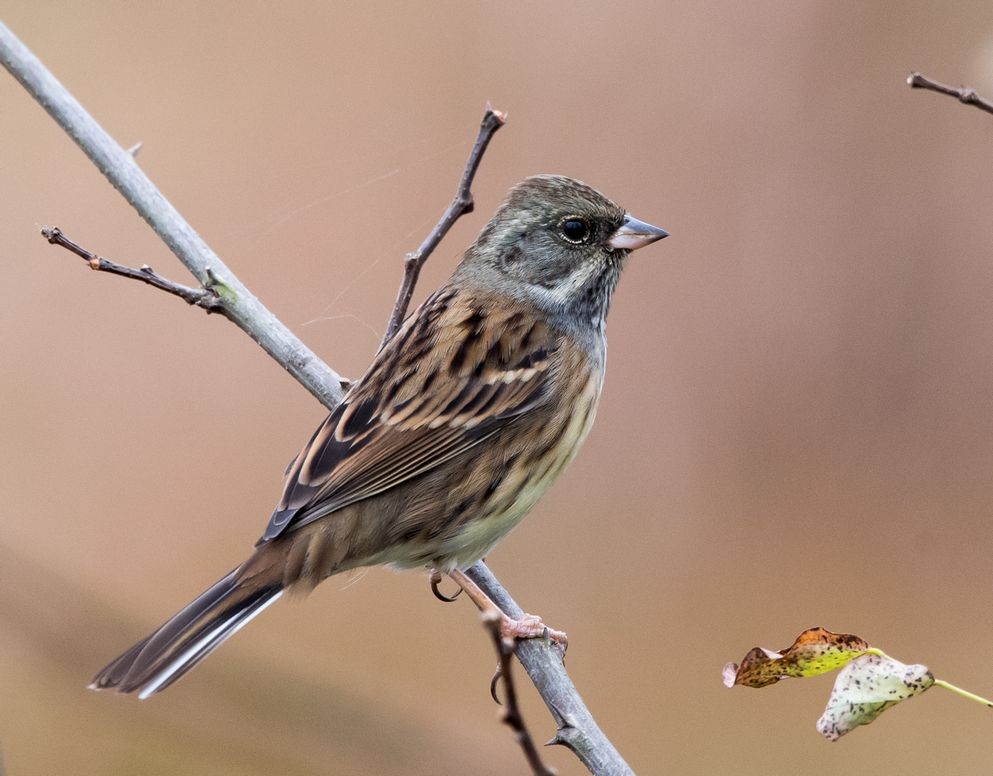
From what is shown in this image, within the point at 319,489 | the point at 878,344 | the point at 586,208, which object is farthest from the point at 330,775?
the point at 878,344

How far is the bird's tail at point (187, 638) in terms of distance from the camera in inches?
105

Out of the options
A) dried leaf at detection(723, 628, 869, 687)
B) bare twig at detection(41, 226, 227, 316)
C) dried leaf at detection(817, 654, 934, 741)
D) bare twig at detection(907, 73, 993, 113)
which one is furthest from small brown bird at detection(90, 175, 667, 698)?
bare twig at detection(907, 73, 993, 113)

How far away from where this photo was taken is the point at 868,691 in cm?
182

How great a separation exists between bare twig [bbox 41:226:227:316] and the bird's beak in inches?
47.2

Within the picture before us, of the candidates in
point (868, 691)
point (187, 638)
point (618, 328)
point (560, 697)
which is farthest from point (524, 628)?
point (618, 328)

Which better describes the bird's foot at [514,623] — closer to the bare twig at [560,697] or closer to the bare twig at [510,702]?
the bare twig at [560,697]

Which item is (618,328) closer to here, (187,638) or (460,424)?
(460,424)

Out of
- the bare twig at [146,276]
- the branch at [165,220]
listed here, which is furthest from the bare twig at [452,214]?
the bare twig at [146,276]

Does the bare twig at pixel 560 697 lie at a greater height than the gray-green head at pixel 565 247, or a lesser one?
lesser

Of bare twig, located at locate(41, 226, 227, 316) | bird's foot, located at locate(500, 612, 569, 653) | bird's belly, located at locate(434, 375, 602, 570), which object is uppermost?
bare twig, located at locate(41, 226, 227, 316)

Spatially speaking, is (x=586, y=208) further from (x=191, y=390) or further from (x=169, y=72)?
(x=169, y=72)

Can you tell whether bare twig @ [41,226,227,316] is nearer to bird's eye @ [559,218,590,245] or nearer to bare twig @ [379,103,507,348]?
bare twig @ [379,103,507,348]

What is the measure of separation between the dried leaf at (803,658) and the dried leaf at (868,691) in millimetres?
48

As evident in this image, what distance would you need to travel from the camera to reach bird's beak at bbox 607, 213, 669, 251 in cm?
372
